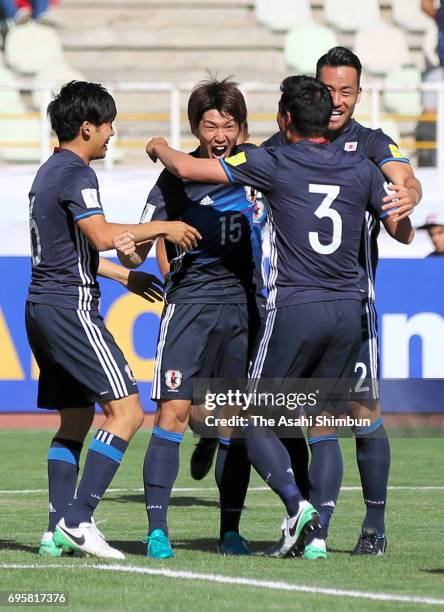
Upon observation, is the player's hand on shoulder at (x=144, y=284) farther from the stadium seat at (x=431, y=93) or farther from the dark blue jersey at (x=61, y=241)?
the stadium seat at (x=431, y=93)

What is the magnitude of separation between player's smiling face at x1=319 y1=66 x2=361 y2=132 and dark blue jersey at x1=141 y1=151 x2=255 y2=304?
60cm

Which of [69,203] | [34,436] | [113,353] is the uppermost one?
[69,203]

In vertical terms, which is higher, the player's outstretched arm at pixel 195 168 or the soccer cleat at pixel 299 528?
the player's outstretched arm at pixel 195 168

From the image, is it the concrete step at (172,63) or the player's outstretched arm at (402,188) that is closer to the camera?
the player's outstretched arm at (402,188)

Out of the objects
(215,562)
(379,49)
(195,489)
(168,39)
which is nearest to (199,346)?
(215,562)

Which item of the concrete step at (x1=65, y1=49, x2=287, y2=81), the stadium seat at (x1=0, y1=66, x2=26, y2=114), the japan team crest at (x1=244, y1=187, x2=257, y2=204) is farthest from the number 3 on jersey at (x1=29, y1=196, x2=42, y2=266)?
the concrete step at (x1=65, y1=49, x2=287, y2=81)

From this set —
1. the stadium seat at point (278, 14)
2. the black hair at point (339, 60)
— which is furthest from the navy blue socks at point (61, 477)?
the stadium seat at point (278, 14)

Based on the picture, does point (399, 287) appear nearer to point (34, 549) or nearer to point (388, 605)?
point (34, 549)

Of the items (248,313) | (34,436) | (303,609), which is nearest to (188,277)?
(248,313)

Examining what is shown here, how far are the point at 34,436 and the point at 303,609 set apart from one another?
316 inches

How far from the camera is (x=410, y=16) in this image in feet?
75.8

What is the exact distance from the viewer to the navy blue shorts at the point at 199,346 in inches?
257

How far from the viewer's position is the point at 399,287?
1315cm

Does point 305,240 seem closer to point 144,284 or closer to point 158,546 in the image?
point 144,284
